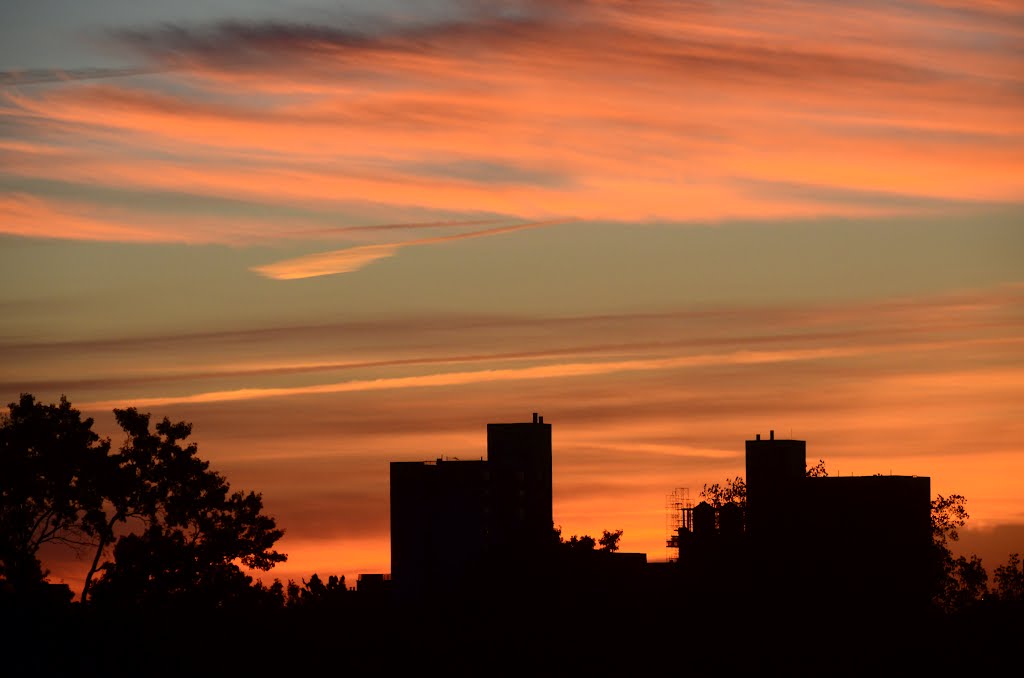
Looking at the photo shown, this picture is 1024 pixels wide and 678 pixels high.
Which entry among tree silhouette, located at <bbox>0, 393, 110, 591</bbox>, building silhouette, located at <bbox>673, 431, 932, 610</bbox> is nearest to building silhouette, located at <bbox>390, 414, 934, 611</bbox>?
building silhouette, located at <bbox>673, 431, 932, 610</bbox>

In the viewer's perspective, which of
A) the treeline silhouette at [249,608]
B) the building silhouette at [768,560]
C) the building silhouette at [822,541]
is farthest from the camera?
the building silhouette at [822,541]

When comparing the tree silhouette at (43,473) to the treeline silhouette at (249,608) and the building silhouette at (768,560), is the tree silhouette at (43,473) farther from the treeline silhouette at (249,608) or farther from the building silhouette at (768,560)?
the building silhouette at (768,560)

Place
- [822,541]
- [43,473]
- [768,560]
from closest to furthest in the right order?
[43,473] → [768,560] → [822,541]

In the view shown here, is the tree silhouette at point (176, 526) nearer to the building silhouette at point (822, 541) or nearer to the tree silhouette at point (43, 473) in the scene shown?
the tree silhouette at point (43, 473)

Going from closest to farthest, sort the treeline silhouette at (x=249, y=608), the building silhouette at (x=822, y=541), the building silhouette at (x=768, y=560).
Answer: the treeline silhouette at (x=249, y=608) < the building silhouette at (x=768, y=560) < the building silhouette at (x=822, y=541)

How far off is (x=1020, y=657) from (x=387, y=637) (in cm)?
3830

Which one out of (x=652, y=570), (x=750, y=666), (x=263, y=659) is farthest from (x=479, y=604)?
(x=263, y=659)

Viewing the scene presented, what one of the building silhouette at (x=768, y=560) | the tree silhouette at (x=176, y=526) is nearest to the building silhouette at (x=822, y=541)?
the building silhouette at (x=768, y=560)

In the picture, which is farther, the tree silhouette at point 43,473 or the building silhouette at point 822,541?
the building silhouette at point 822,541

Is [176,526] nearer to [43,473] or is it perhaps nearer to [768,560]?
[43,473]

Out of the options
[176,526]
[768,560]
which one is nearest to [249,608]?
[176,526]

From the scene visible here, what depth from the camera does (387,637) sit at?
110750 mm

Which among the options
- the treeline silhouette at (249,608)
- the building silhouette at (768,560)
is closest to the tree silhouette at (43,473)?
the treeline silhouette at (249,608)

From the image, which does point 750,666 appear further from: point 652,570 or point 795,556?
point 795,556
